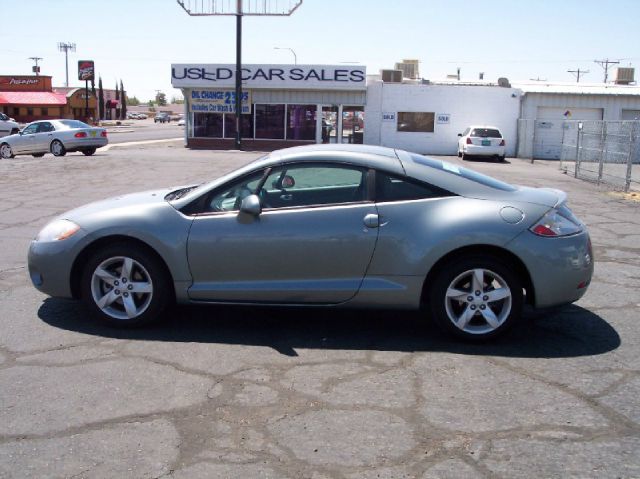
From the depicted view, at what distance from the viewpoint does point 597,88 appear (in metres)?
34.3

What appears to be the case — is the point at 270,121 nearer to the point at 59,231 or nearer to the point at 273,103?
the point at 273,103

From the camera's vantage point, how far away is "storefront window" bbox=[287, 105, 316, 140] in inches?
1358

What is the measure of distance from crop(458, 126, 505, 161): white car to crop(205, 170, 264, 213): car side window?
2490 cm

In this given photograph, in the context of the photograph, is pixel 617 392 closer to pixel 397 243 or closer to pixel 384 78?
pixel 397 243

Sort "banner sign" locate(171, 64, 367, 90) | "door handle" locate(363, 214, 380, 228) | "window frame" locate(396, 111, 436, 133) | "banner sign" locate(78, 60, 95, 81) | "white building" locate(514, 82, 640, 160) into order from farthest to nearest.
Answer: "banner sign" locate(78, 60, 95, 81) → "window frame" locate(396, 111, 436, 133) → "banner sign" locate(171, 64, 367, 90) → "white building" locate(514, 82, 640, 160) → "door handle" locate(363, 214, 380, 228)

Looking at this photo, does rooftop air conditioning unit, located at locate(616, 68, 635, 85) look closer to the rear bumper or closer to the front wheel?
the rear bumper

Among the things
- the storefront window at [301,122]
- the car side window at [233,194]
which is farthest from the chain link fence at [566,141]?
the car side window at [233,194]

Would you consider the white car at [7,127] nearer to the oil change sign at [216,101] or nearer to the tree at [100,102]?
the oil change sign at [216,101]

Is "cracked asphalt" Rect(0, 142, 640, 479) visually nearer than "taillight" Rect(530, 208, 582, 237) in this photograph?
Yes

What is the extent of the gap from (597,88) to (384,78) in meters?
10.8

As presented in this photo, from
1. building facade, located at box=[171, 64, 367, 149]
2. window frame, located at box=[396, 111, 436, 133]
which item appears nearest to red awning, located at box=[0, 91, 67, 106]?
building facade, located at box=[171, 64, 367, 149]

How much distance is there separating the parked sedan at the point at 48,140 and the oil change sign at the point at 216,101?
9.38 metres

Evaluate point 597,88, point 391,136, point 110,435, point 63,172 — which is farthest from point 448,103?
point 110,435

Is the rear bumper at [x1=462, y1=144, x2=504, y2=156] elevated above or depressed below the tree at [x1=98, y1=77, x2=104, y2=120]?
below
